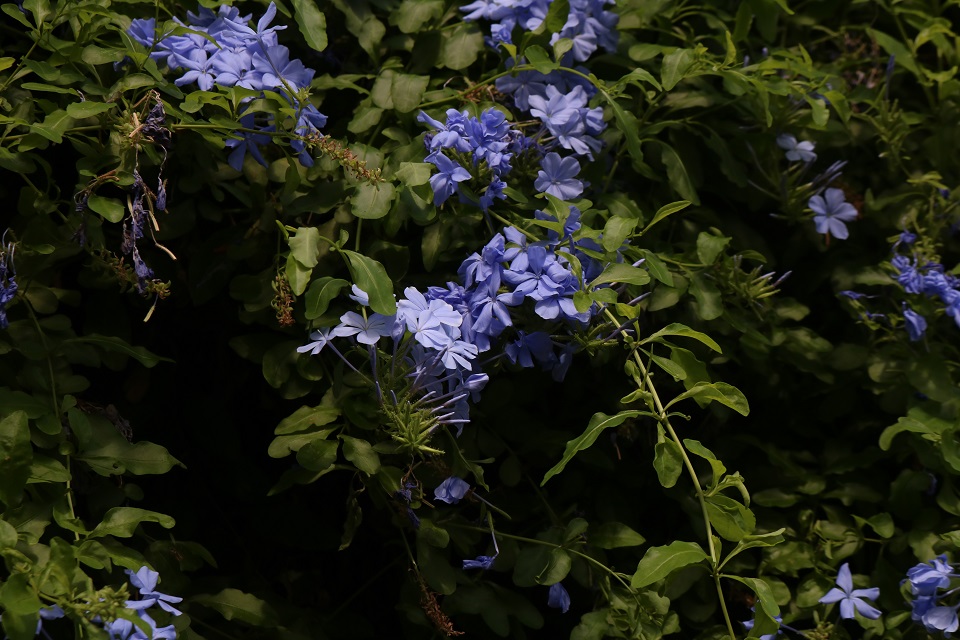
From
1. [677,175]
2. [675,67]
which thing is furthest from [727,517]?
[675,67]

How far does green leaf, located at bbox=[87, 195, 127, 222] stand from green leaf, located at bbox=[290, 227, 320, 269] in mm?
242

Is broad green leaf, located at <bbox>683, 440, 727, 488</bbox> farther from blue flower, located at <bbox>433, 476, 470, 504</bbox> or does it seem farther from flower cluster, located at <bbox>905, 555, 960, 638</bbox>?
flower cluster, located at <bbox>905, 555, 960, 638</bbox>

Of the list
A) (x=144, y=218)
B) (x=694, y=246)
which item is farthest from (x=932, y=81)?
(x=144, y=218)

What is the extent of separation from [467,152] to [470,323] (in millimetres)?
269

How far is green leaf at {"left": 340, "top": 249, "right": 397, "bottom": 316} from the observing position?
4.55 ft

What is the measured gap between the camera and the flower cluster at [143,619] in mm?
1227

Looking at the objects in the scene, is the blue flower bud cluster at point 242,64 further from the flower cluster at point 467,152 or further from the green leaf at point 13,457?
the green leaf at point 13,457

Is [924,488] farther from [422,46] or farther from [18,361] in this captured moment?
[18,361]

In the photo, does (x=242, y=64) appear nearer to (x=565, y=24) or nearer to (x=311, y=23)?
(x=311, y=23)

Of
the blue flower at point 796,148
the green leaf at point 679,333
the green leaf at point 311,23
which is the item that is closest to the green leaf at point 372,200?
the green leaf at point 311,23

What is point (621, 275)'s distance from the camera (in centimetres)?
145

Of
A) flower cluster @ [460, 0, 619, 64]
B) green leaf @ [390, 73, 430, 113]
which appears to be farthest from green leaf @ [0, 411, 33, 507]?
flower cluster @ [460, 0, 619, 64]

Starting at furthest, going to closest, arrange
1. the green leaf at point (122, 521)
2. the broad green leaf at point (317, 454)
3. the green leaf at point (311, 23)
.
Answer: the green leaf at point (311, 23) → the broad green leaf at point (317, 454) → the green leaf at point (122, 521)

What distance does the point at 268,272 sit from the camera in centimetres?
158
